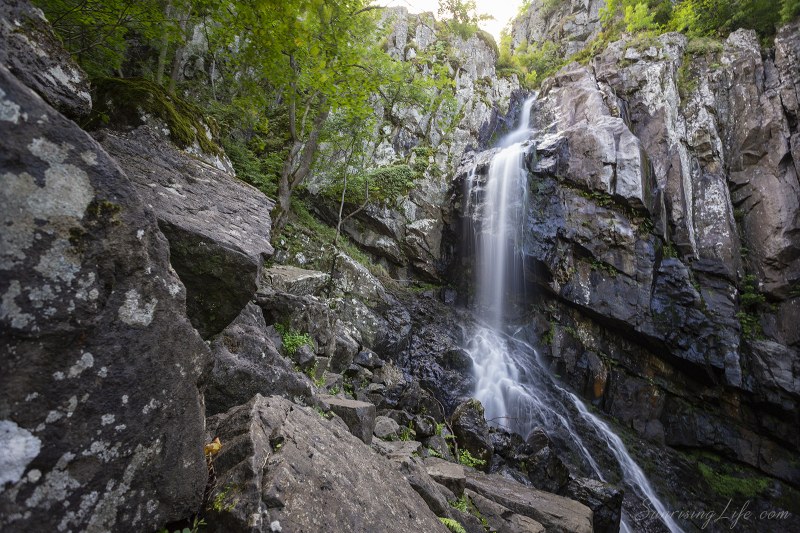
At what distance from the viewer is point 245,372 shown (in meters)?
3.31

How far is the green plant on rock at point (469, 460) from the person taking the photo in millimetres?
6941

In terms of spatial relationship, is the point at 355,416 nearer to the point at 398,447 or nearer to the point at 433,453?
the point at 398,447

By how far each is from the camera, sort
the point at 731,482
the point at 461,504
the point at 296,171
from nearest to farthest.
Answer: the point at 461,504
the point at 296,171
the point at 731,482

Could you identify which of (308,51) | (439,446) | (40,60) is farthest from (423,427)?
(308,51)

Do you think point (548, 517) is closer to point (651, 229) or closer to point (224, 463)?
point (224, 463)

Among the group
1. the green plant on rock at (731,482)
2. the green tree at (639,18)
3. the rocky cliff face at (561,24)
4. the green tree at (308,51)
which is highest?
the rocky cliff face at (561,24)

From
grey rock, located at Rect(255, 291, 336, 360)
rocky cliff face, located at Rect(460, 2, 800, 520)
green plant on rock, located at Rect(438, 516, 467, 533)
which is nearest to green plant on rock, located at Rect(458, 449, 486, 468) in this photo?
grey rock, located at Rect(255, 291, 336, 360)

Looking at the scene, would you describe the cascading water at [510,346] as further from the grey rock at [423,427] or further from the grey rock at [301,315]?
the grey rock at [301,315]

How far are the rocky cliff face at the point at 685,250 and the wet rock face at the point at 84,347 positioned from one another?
15.1m

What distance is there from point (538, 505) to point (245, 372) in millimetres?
4707

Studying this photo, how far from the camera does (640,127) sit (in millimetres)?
17438

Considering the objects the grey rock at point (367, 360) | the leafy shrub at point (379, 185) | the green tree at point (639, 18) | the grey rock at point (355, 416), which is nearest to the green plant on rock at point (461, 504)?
the grey rock at point (355, 416)

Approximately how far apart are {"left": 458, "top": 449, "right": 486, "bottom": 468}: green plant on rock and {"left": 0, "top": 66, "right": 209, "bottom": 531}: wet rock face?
613 cm

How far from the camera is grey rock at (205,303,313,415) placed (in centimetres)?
313
